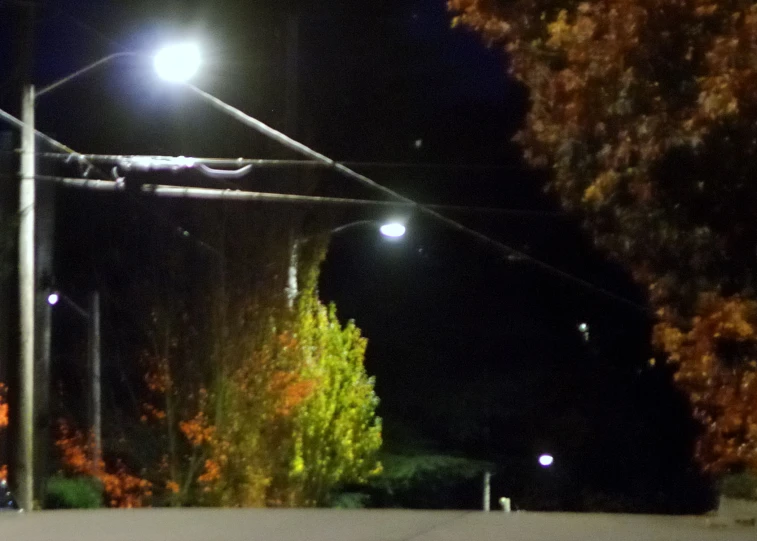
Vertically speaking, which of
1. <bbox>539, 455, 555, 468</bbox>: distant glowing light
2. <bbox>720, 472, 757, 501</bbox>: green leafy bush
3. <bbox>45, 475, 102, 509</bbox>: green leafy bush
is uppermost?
<bbox>720, 472, 757, 501</bbox>: green leafy bush

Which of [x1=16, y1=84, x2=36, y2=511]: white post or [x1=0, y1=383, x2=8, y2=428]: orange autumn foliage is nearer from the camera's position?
[x1=16, y1=84, x2=36, y2=511]: white post

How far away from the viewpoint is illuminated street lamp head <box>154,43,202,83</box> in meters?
11.9

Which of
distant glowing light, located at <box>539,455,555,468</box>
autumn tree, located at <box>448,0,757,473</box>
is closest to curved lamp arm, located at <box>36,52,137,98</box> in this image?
autumn tree, located at <box>448,0,757,473</box>

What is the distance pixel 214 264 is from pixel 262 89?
129 inches

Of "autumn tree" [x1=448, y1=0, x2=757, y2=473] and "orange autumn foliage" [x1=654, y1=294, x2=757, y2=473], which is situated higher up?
"autumn tree" [x1=448, y1=0, x2=757, y2=473]

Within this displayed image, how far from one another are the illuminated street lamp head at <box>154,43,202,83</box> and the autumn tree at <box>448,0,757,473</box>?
12.7ft

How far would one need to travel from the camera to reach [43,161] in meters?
17.6

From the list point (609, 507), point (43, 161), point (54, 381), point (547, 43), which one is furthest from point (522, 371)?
point (547, 43)

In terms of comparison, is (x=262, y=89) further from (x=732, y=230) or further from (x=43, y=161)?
(x=732, y=230)

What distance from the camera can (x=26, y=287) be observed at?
1379cm

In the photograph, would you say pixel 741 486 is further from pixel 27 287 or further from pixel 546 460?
pixel 546 460

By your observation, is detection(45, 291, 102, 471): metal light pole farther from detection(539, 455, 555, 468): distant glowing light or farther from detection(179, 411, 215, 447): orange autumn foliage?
detection(539, 455, 555, 468): distant glowing light

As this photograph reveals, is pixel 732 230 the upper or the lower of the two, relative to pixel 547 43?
lower

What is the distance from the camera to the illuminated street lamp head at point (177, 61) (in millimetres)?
11867
